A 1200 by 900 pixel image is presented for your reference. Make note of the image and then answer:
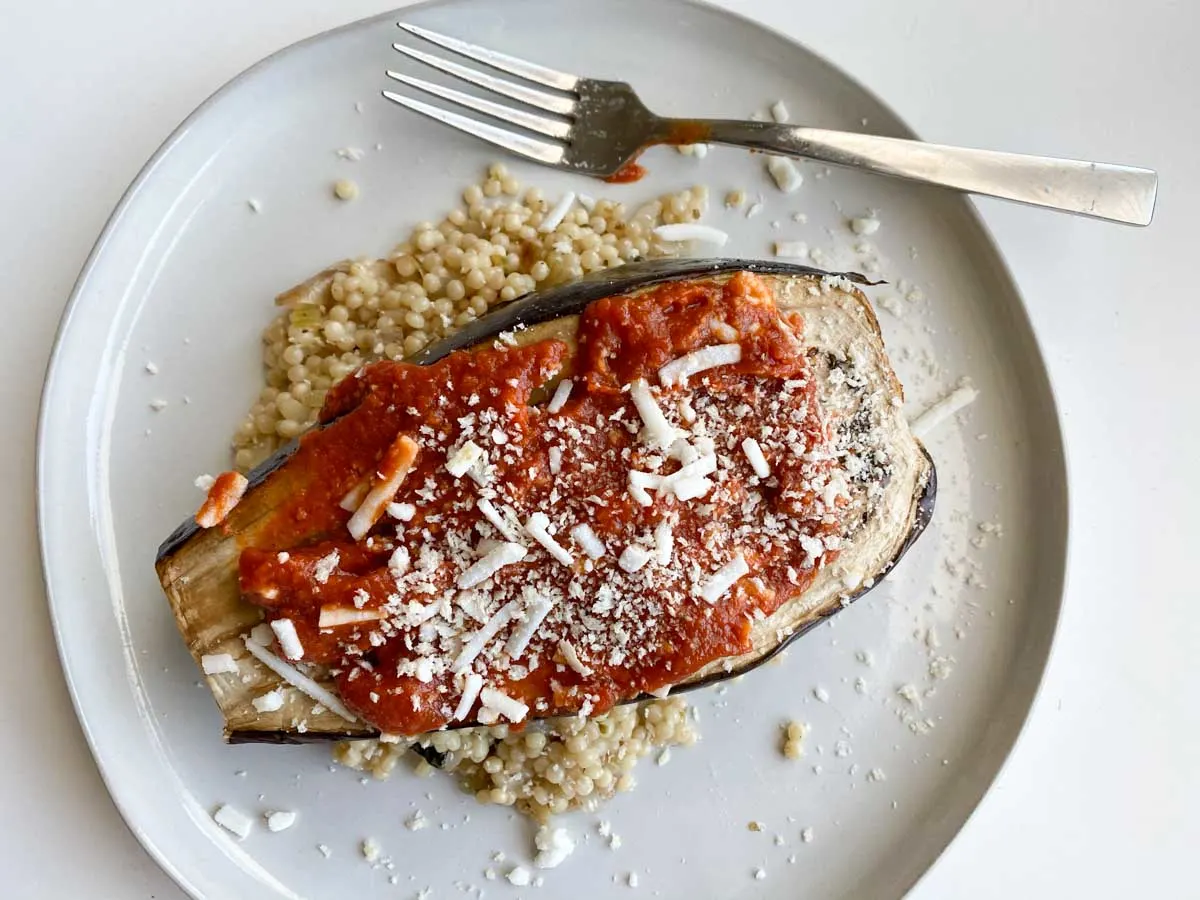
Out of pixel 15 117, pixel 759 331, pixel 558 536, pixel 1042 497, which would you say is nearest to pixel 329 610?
pixel 558 536

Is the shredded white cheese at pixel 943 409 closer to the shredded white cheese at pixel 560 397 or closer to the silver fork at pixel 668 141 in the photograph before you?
the silver fork at pixel 668 141

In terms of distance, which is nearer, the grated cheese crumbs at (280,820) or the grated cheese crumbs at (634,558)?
the grated cheese crumbs at (634,558)

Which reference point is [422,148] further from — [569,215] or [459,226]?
[569,215]

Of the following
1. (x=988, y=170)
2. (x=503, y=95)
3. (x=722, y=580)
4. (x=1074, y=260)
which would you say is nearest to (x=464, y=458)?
(x=722, y=580)

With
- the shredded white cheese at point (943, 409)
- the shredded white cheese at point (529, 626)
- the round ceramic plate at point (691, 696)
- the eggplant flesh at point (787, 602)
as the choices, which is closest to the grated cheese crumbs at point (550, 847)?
the round ceramic plate at point (691, 696)

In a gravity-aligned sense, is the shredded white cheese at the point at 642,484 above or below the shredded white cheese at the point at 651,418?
below
